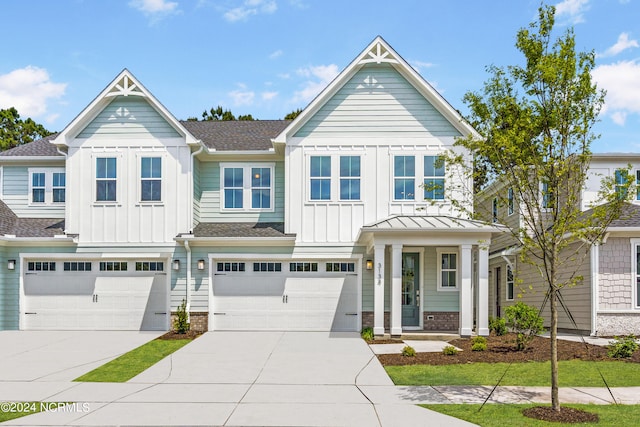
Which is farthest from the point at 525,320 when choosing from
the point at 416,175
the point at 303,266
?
the point at 303,266

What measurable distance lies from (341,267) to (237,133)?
6482mm

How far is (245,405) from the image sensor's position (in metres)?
8.86

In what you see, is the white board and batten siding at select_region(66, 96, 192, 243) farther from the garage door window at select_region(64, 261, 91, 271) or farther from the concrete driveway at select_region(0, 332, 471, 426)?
the concrete driveway at select_region(0, 332, 471, 426)

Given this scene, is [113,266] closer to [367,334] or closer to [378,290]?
[367,334]

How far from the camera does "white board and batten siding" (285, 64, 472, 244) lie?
1838cm

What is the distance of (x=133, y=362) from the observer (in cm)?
1279

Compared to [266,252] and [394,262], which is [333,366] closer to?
[394,262]

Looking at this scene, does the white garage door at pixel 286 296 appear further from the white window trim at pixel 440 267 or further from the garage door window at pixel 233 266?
the white window trim at pixel 440 267

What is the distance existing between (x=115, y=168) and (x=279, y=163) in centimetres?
505

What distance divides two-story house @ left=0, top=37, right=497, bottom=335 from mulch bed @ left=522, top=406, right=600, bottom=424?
9819mm

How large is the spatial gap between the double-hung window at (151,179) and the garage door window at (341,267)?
5551mm

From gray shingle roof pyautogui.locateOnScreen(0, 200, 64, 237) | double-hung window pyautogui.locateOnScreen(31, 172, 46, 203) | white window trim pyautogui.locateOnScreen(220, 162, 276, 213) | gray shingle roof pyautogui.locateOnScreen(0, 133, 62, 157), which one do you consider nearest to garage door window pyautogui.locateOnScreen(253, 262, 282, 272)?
white window trim pyautogui.locateOnScreen(220, 162, 276, 213)

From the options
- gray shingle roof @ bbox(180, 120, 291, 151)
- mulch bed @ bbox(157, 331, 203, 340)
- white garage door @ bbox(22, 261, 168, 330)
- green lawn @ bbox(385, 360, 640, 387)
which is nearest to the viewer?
green lawn @ bbox(385, 360, 640, 387)

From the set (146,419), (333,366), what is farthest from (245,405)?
(333,366)
